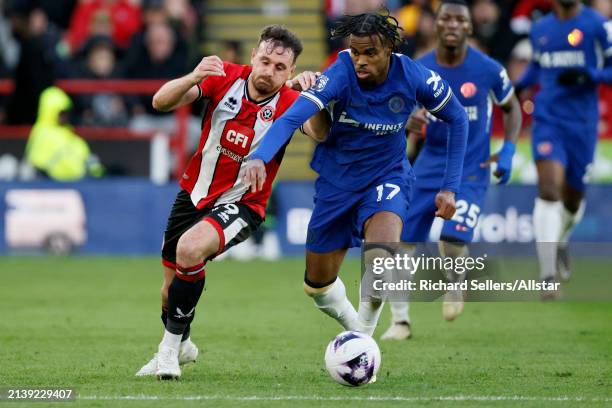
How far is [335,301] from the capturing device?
28.8 ft

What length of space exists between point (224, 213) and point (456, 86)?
312 cm

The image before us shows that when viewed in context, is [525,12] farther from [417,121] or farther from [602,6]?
[417,121]

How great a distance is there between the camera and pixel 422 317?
1223 centimetres

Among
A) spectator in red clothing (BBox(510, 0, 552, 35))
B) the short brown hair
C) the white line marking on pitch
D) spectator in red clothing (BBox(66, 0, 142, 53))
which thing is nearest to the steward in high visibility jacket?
spectator in red clothing (BBox(66, 0, 142, 53))

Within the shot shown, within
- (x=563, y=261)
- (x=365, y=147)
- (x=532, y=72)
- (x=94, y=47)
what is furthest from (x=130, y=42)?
(x=365, y=147)

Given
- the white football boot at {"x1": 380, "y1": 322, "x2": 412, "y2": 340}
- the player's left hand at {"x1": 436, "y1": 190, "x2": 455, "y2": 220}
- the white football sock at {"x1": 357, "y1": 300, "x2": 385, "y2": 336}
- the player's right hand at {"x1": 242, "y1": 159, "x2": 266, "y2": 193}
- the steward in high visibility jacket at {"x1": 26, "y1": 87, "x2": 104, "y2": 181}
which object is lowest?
the steward in high visibility jacket at {"x1": 26, "y1": 87, "x2": 104, "y2": 181}

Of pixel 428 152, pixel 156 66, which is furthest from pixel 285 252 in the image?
pixel 428 152

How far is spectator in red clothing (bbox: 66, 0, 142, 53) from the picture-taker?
72.1 feet

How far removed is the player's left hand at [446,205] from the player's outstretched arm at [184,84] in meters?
1.64

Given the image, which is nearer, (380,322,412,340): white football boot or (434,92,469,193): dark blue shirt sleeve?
(434,92,469,193): dark blue shirt sleeve

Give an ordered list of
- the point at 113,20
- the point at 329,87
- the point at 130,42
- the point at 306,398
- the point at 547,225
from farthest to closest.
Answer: the point at 113,20, the point at 130,42, the point at 547,225, the point at 329,87, the point at 306,398

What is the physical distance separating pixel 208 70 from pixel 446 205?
69.4 inches

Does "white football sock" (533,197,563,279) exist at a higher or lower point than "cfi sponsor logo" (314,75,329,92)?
lower

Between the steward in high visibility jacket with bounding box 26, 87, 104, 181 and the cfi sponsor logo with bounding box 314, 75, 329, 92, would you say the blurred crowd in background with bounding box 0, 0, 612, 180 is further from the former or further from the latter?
the cfi sponsor logo with bounding box 314, 75, 329, 92
